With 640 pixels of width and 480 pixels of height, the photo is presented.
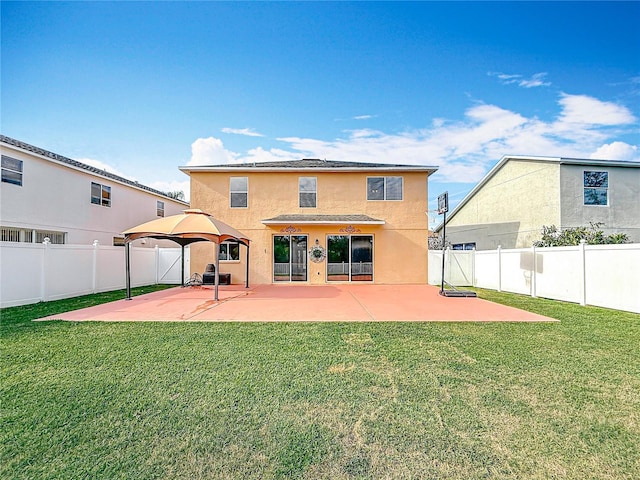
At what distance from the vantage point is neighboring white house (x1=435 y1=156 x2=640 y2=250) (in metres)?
15.9

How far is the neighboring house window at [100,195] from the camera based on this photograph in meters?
17.7

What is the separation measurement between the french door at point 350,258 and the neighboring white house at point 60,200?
13.3m

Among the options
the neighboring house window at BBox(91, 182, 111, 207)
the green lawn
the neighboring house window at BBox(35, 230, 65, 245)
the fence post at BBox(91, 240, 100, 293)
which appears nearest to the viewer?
the green lawn

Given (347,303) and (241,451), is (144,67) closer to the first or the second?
(347,303)

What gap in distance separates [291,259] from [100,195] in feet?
39.2

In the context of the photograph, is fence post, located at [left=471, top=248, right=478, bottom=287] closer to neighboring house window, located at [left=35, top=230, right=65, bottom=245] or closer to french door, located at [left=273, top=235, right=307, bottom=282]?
french door, located at [left=273, top=235, right=307, bottom=282]

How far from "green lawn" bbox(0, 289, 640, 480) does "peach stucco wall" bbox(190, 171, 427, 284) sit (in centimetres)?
1020

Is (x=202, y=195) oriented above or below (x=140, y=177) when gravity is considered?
below

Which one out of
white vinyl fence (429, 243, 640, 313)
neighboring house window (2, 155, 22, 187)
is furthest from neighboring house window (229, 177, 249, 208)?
white vinyl fence (429, 243, 640, 313)

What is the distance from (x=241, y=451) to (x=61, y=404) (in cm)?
234

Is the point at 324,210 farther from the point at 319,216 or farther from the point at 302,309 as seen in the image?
the point at 302,309

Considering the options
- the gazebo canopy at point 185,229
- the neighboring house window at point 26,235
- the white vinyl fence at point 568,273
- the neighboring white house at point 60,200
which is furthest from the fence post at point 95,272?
the white vinyl fence at point 568,273

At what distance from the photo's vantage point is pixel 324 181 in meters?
16.7

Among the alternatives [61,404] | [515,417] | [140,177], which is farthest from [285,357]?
A: [140,177]
